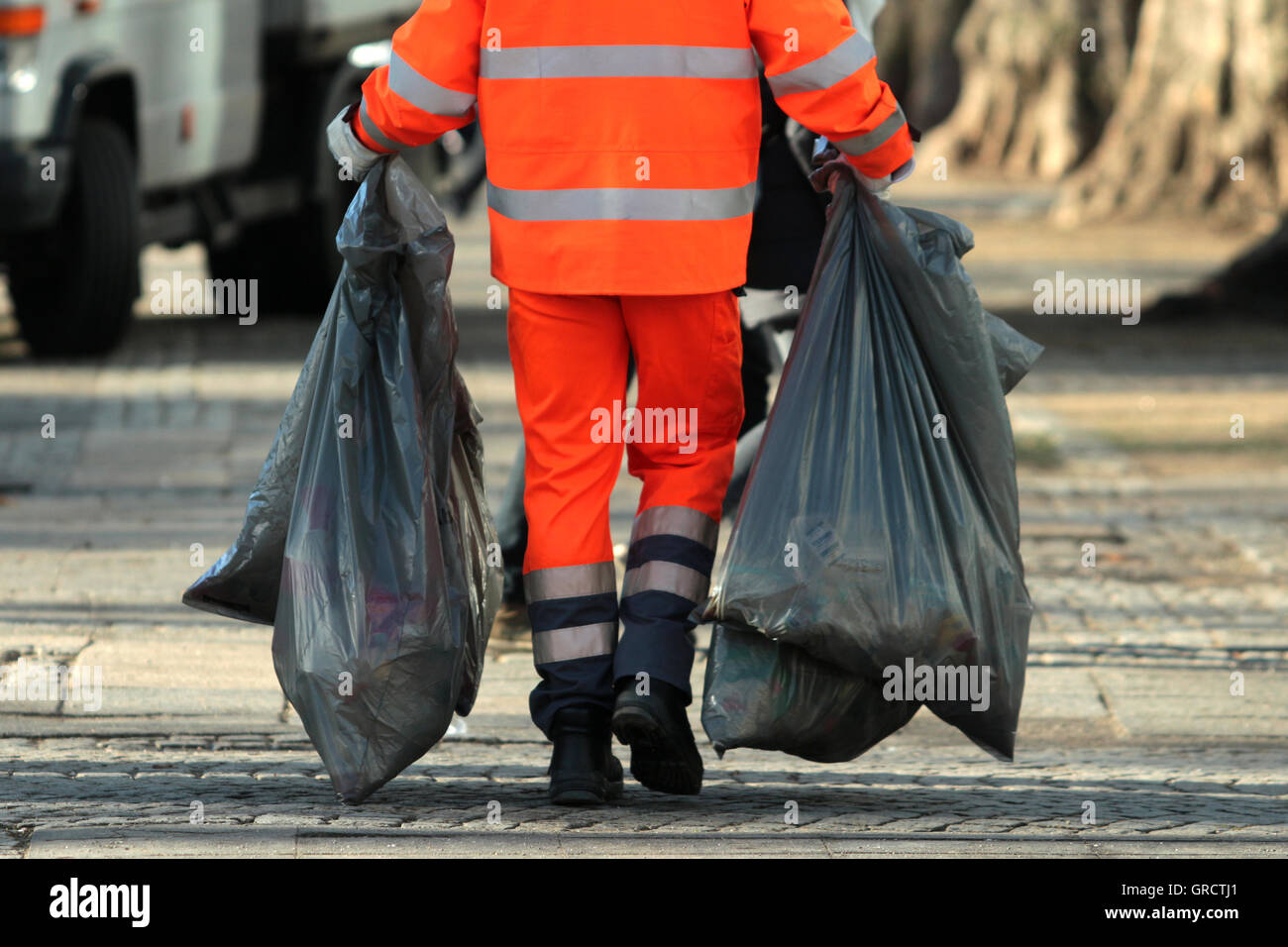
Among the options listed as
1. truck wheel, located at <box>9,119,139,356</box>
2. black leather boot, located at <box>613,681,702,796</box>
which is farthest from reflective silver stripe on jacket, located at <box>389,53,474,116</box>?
truck wheel, located at <box>9,119,139,356</box>

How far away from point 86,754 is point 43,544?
201 centimetres

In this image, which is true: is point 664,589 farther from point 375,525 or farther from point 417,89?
point 417,89

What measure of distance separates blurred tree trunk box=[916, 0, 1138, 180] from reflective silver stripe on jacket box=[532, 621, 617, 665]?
61.9 feet

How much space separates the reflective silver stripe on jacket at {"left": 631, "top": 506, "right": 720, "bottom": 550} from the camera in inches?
157

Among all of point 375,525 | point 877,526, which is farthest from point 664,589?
point 375,525

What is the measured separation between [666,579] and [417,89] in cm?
97

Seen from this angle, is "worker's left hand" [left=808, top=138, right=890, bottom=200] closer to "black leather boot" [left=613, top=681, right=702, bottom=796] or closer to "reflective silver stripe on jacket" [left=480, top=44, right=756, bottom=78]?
"reflective silver stripe on jacket" [left=480, top=44, right=756, bottom=78]

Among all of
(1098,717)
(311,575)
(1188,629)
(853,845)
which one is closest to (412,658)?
(311,575)

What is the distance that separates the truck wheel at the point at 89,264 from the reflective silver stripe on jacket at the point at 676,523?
5866mm

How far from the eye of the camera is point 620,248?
3801 millimetres

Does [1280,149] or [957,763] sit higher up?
[1280,149]

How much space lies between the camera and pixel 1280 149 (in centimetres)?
1585

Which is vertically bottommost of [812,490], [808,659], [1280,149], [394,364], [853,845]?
[853,845]

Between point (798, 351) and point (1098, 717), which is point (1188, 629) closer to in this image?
point (1098, 717)
